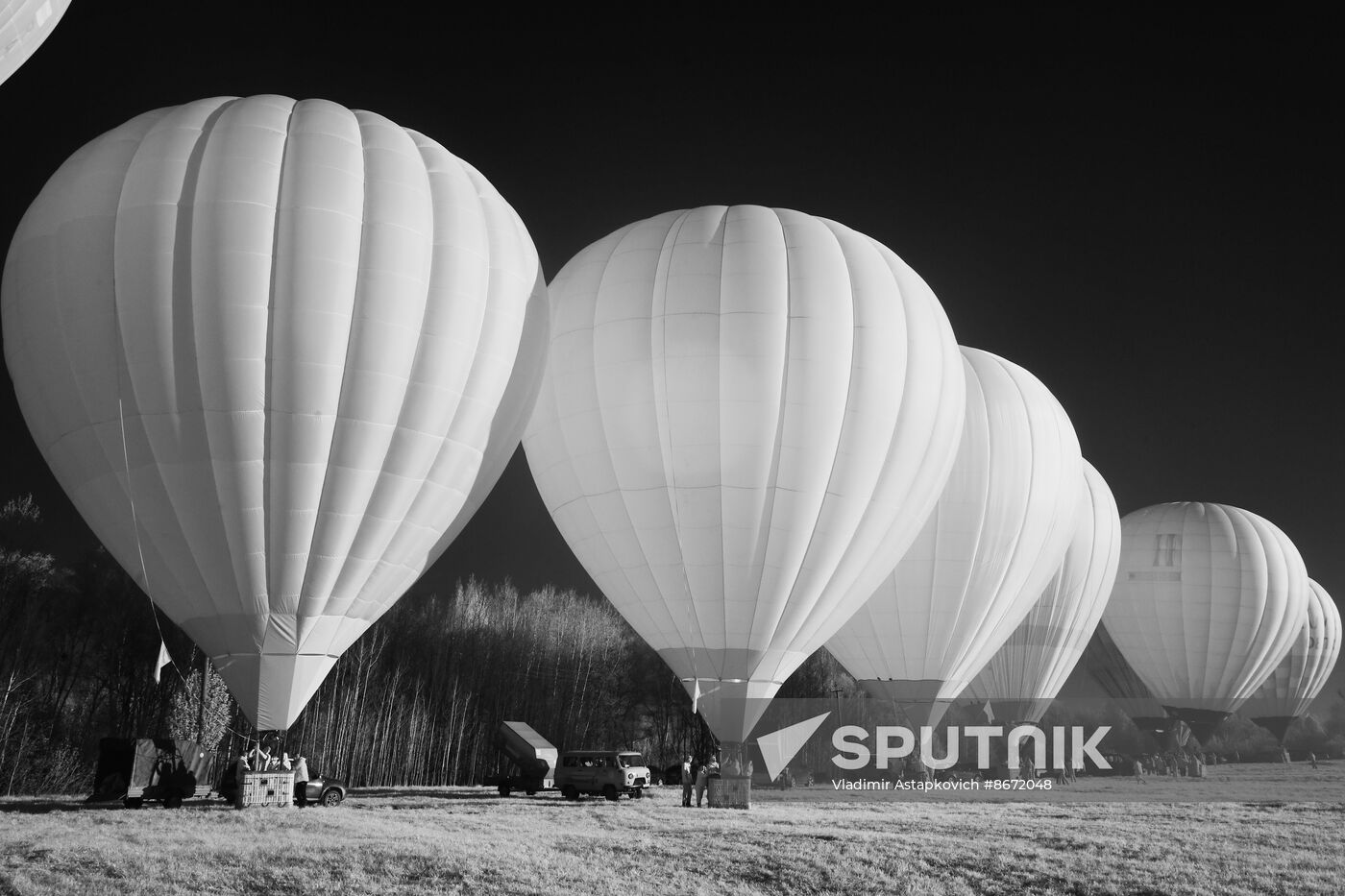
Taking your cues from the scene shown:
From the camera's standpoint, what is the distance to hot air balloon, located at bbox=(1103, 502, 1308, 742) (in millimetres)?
36125

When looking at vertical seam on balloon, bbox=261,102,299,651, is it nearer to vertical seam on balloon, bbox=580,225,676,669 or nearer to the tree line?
vertical seam on balloon, bbox=580,225,676,669

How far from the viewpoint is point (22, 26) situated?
7.71m

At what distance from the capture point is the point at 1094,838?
14867 millimetres

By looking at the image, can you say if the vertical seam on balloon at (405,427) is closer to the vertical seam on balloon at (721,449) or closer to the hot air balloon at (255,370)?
the hot air balloon at (255,370)

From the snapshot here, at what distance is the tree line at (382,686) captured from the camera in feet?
101

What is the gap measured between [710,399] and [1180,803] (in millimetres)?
11273

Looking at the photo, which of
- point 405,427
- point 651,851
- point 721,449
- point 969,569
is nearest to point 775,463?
point 721,449

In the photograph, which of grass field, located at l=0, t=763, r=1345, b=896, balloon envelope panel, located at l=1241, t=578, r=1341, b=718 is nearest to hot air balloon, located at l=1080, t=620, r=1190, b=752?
balloon envelope panel, located at l=1241, t=578, r=1341, b=718

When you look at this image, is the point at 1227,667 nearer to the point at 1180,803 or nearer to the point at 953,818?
the point at 1180,803

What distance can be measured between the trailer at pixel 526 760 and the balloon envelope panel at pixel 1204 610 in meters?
19.9

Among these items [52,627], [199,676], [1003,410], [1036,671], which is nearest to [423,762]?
[199,676]

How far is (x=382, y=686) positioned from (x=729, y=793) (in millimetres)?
22019

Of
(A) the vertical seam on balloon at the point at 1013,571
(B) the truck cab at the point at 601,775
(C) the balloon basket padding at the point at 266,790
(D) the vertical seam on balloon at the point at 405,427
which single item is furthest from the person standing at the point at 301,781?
(A) the vertical seam on balloon at the point at 1013,571

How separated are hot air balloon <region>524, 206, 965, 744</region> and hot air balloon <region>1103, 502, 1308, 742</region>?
20066 mm
